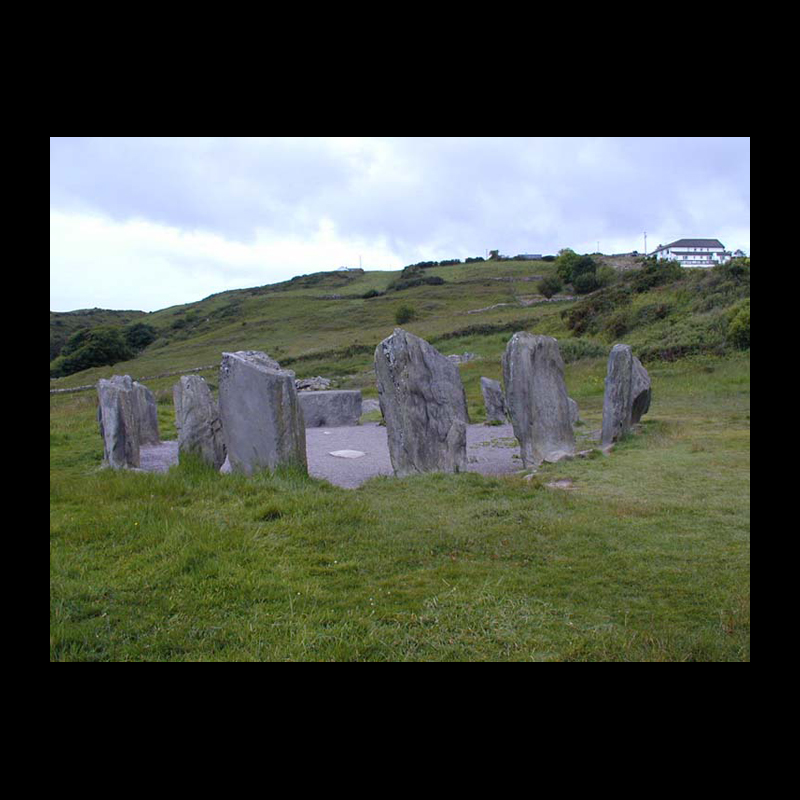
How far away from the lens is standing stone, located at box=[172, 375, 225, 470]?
9.38 metres

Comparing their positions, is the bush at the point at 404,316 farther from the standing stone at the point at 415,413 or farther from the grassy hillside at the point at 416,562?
the standing stone at the point at 415,413

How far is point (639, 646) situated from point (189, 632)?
267 cm

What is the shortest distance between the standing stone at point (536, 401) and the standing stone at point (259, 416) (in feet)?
12.6

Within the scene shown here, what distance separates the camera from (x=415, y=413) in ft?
31.1

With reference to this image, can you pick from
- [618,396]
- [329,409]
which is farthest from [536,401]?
[329,409]

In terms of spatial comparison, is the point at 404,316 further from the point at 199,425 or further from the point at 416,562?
the point at 416,562

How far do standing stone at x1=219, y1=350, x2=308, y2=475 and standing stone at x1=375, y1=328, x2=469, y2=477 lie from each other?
1.50m

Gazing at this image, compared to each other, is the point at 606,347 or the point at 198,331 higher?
the point at 198,331

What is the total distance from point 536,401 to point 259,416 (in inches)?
187

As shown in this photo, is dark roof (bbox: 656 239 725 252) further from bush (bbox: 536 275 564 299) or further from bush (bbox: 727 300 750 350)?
bush (bbox: 727 300 750 350)

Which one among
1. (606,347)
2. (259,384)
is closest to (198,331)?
(606,347)

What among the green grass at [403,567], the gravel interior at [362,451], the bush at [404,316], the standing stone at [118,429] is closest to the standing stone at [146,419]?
the gravel interior at [362,451]
